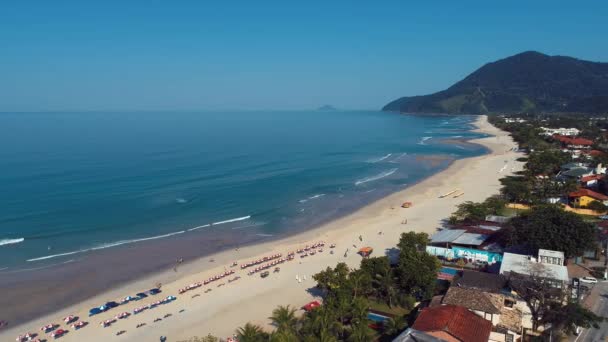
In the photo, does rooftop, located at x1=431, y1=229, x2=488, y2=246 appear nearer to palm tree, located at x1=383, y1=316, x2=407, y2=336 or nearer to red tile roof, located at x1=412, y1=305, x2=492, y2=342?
red tile roof, located at x1=412, y1=305, x2=492, y2=342

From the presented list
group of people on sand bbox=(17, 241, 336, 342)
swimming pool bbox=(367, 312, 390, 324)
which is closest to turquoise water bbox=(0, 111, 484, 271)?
group of people on sand bbox=(17, 241, 336, 342)

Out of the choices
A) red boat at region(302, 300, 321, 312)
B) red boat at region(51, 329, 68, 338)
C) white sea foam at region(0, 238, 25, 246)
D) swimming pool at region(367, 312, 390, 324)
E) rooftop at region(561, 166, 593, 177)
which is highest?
white sea foam at region(0, 238, 25, 246)

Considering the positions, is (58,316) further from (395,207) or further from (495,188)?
(495,188)

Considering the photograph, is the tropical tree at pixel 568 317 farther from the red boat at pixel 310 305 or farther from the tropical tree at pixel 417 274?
the red boat at pixel 310 305

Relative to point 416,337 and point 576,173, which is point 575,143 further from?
point 416,337

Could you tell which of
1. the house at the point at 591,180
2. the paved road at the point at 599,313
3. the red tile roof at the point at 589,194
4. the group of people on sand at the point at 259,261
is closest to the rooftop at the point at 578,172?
the house at the point at 591,180

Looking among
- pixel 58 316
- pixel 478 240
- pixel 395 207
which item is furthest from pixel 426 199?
pixel 58 316

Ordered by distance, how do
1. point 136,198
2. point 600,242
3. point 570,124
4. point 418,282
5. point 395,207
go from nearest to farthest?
1. point 418,282
2. point 600,242
3. point 395,207
4. point 136,198
5. point 570,124
